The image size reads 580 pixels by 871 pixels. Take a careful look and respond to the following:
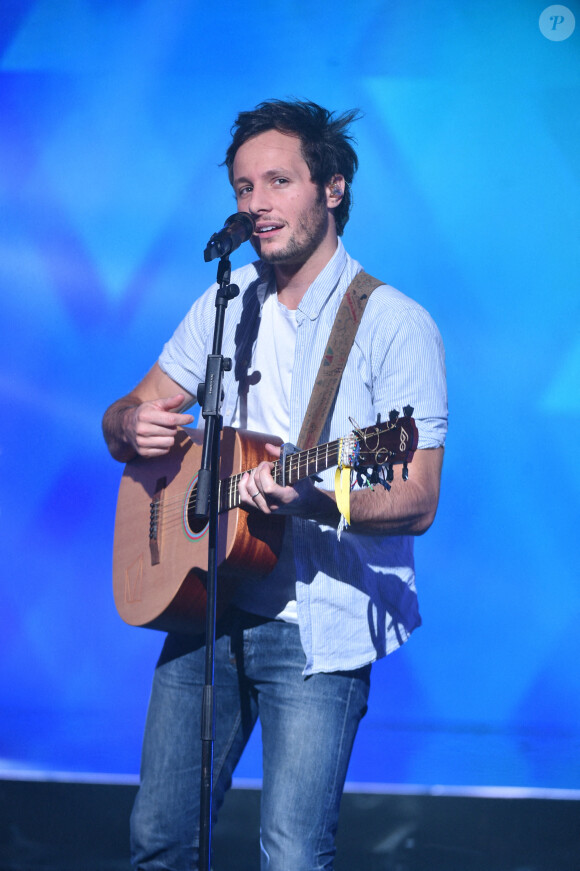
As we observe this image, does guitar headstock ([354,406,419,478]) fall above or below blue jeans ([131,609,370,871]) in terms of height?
above

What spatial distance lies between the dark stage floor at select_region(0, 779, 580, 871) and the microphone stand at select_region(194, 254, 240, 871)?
5.30 feet

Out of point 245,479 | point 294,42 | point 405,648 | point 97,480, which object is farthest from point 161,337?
point 245,479

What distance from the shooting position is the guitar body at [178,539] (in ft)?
6.83

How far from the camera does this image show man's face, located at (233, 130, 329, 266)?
2406mm

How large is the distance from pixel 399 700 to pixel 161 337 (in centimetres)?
176

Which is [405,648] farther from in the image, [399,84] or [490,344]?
[399,84]

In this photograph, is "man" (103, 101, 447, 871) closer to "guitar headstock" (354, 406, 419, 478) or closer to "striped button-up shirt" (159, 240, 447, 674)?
"striped button-up shirt" (159, 240, 447, 674)

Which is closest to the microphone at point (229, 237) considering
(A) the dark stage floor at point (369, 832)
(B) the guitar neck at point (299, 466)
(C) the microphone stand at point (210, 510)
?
(C) the microphone stand at point (210, 510)

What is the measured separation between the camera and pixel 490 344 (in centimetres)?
347

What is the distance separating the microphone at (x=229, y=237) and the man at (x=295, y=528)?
28 centimetres

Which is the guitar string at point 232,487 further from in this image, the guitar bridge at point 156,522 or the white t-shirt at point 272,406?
the white t-shirt at point 272,406

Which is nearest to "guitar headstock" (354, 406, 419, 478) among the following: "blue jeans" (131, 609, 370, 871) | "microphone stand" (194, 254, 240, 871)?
"microphone stand" (194, 254, 240, 871)

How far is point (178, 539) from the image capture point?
236cm

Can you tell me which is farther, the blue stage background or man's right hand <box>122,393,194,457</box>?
the blue stage background
